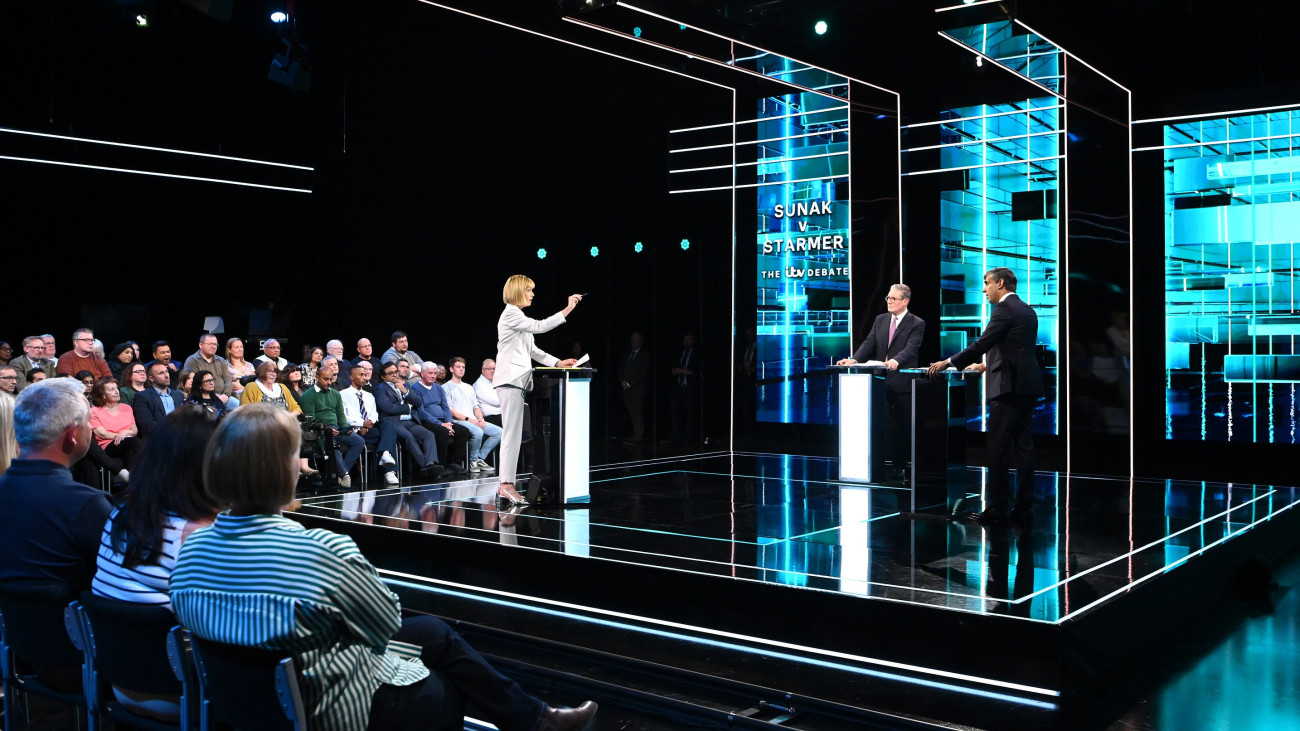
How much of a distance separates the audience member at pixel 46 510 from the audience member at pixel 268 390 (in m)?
5.06

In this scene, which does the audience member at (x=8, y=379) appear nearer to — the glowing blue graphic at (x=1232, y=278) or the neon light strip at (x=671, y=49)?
the neon light strip at (x=671, y=49)

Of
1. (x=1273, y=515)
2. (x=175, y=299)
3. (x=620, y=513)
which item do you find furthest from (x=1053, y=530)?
(x=175, y=299)

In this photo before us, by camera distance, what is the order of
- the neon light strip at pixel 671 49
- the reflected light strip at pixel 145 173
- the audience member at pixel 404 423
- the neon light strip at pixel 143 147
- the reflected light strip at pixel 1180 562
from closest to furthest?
the reflected light strip at pixel 1180 562, the neon light strip at pixel 671 49, the audience member at pixel 404 423, the neon light strip at pixel 143 147, the reflected light strip at pixel 145 173

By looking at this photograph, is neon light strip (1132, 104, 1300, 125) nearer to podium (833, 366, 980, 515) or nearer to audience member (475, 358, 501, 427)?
podium (833, 366, 980, 515)

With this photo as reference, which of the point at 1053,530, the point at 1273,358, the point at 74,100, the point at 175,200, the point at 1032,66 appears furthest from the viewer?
the point at 175,200

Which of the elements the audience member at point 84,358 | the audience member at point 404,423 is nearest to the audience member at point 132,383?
the audience member at point 84,358

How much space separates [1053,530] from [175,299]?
8.05m

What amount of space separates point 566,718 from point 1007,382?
3.40 meters

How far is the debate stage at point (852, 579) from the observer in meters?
3.52

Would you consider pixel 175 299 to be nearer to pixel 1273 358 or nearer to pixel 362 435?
pixel 362 435

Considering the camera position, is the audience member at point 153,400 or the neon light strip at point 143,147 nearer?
the audience member at point 153,400

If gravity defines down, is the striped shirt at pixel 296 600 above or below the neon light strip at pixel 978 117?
below

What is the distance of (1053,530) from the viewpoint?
17.7 ft

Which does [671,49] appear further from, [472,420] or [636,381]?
[636,381]
